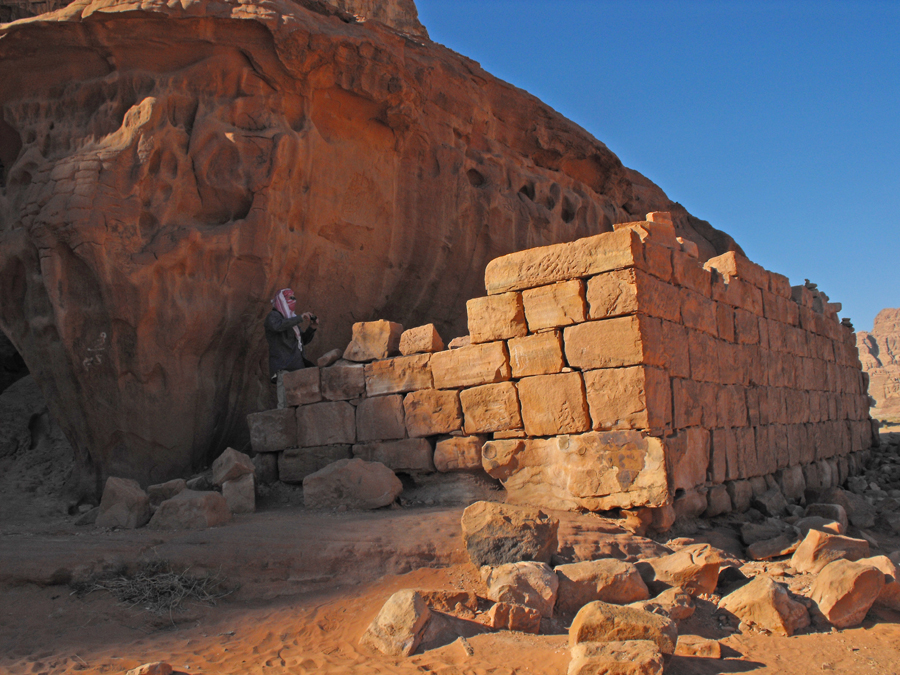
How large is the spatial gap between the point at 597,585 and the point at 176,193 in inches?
241

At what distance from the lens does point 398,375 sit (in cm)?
732

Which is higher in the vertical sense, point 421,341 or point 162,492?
point 421,341

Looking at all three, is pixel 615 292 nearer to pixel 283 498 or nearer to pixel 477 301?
pixel 477 301

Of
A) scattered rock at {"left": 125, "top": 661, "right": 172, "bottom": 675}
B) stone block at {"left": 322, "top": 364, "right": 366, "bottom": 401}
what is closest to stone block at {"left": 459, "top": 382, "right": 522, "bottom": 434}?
stone block at {"left": 322, "top": 364, "right": 366, "bottom": 401}

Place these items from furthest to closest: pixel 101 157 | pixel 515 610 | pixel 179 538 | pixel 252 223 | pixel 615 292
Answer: pixel 252 223 < pixel 101 157 < pixel 615 292 < pixel 179 538 < pixel 515 610

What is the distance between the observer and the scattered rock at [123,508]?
6117mm

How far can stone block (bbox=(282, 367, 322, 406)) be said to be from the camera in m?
7.87

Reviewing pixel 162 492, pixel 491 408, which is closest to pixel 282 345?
pixel 162 492

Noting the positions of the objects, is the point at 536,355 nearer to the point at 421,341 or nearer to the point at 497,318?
the point at 497,318

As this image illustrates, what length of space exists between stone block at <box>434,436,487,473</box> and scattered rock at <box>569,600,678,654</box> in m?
2.94

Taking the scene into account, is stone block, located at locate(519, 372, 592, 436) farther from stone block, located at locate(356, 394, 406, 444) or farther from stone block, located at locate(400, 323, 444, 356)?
stone block, located at locate(356, 394, 406, 444)

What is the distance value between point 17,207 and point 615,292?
22.0ft

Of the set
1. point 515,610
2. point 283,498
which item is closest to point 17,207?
point 283,498

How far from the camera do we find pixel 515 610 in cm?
412
